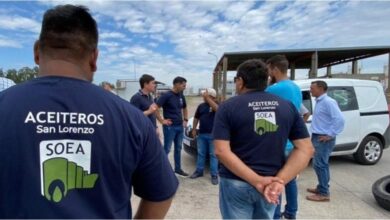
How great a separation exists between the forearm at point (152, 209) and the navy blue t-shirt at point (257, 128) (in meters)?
1.04

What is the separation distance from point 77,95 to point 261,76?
1.65 metres

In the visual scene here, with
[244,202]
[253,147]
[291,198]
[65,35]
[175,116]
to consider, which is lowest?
[291,198]

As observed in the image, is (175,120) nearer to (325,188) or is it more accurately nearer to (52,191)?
(325,188)

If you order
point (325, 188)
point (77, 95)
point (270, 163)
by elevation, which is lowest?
point (325, 188)

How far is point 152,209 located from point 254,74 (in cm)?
144

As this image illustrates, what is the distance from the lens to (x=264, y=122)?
2.36m

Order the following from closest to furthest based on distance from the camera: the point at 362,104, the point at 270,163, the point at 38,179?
1. the point at 38,179
2. the point at 270,163
3. the point at 362,104

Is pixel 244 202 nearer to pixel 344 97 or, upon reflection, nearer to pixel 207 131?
pixel 207 131

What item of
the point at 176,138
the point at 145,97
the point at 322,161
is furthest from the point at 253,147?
the point at 176,138

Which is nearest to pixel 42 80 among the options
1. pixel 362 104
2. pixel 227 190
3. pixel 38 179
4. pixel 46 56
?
pixel 46 56

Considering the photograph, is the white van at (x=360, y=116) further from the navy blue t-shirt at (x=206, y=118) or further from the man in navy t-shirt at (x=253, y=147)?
the man in navy t-shirt at (x=253, y=147)

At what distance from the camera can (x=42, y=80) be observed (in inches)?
45.8

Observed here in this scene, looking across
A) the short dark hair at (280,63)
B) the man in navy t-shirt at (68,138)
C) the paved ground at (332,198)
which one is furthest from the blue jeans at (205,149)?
the man in navy t-shirt at (68,138)

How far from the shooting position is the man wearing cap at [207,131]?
228 inches
